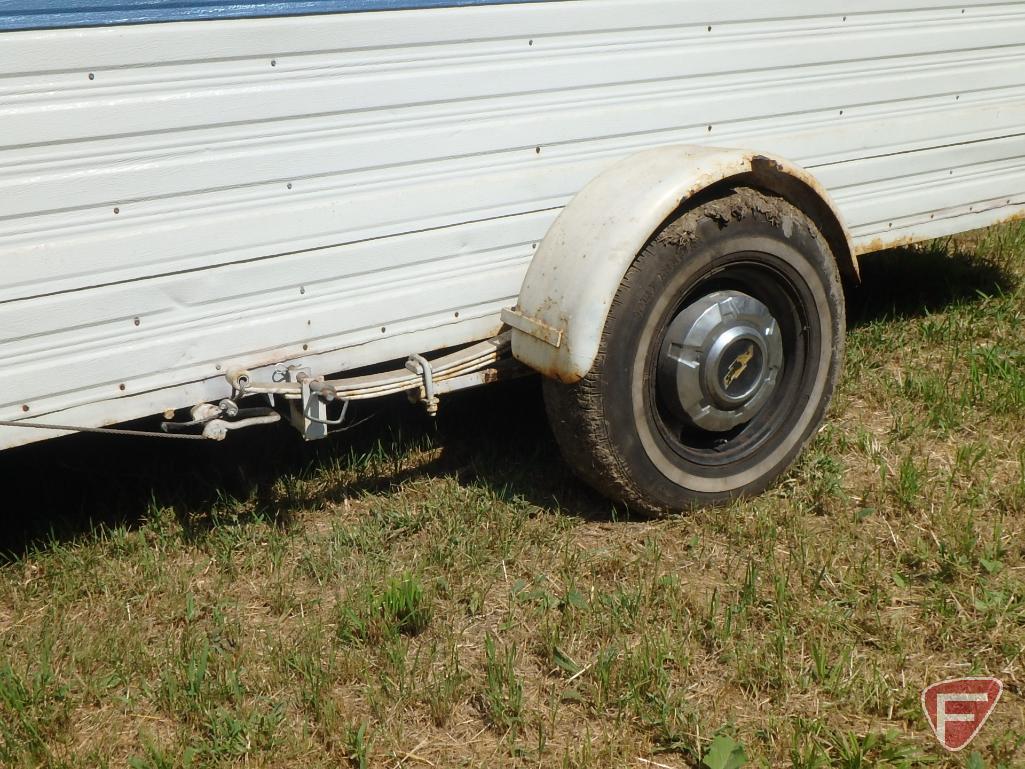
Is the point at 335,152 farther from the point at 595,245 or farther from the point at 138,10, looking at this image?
the point at 595,245

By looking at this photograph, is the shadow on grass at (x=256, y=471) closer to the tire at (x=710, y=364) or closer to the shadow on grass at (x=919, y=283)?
the tire at (x=710, y=364)

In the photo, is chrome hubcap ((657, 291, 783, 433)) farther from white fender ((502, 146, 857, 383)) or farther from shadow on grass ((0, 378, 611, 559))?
shadow on grass ((0, 378, 611, 559))

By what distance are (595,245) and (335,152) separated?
0.74 m

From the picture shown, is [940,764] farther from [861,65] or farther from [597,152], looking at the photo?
[861,65]

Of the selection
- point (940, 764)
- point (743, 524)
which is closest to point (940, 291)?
point (743, 524)

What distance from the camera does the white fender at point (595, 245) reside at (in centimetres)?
310

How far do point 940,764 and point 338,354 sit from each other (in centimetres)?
180

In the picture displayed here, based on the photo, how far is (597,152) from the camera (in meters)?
3.33

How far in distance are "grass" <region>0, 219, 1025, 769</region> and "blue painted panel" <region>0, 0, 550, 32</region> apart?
→ 1.52m

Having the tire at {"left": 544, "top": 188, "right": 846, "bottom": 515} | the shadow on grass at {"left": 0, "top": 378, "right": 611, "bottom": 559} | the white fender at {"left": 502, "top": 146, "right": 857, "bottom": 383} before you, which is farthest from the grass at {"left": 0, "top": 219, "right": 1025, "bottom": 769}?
the white fender at {"left": 502, "top": 146, "right": 857, "bottom": 383}

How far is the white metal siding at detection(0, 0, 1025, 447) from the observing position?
265 cm

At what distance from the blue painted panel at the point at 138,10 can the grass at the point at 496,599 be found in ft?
4.97

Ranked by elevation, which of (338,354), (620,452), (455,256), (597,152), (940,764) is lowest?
(940,764)

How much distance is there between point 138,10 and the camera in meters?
2.61
